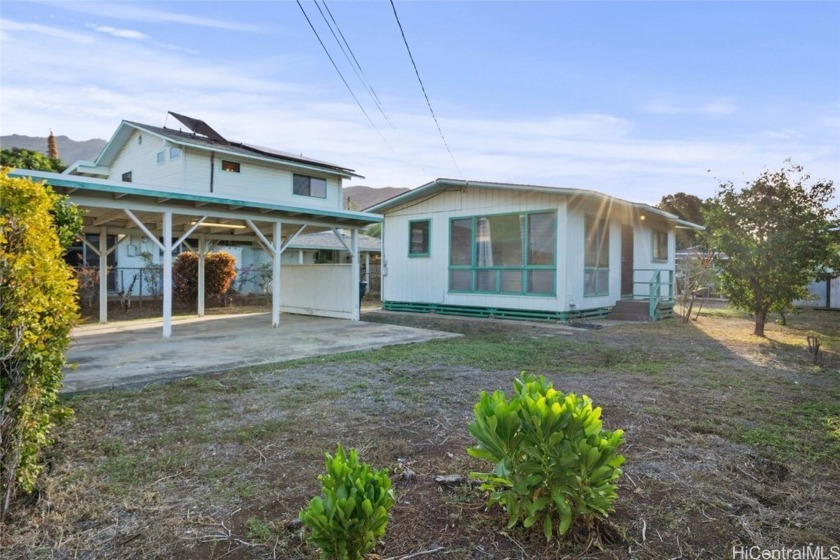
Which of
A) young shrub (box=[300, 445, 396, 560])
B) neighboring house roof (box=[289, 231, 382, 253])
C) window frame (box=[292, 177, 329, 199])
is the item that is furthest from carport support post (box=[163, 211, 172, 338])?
Result: neighboring house roof (box=[289, 231, 382, 253])

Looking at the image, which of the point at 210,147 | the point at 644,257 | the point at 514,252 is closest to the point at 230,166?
the point at 210,147

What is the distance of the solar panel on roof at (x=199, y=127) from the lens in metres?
17.5

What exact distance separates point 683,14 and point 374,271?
1619cm

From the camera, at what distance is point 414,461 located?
297 centimetres

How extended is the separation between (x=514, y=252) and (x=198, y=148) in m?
10.9

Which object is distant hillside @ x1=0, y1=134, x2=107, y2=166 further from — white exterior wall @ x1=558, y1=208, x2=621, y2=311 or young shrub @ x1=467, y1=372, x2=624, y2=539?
young shrub @ x1=467, y1=372, x2=624, y2=539

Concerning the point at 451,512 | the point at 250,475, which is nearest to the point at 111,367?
the point at 250,475

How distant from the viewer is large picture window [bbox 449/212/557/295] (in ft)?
35.5

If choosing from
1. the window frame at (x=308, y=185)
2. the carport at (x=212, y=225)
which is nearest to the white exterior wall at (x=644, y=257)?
the carport at (x=212, y=225)

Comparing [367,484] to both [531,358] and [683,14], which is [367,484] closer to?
[531,358]

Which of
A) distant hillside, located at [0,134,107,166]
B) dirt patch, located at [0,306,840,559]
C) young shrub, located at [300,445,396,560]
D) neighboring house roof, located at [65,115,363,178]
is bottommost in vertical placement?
dirt patch, located at [0,306,840,559]

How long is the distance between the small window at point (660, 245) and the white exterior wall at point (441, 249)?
6451 millimetres

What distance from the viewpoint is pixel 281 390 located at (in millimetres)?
4711

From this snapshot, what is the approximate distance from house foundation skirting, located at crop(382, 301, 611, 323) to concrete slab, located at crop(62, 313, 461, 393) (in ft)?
9.19
